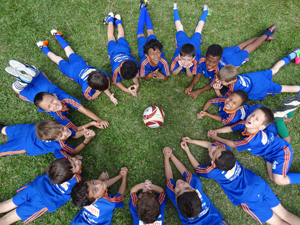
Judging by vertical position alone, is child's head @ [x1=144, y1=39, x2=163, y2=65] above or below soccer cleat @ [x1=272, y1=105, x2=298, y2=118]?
above

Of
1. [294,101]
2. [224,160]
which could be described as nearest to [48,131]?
[224,160]

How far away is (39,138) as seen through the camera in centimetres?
297

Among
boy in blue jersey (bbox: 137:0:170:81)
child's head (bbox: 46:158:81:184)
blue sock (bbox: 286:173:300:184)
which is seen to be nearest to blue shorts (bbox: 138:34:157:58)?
boy in blue jersey (bbox: 137:0:170:81)

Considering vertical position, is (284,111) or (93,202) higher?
(284,111)

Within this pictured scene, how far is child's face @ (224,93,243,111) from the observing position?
314 cm

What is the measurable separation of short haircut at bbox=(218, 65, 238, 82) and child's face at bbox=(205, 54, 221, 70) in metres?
0.25

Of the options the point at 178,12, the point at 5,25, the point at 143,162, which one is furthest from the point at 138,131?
the point at 5,25

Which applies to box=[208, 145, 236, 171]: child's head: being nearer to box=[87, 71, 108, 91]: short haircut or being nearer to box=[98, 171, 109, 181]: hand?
box=[98, 171, 109, 181]: hand

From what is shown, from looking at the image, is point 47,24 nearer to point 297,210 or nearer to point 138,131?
point 138,131

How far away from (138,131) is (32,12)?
4.05 meters

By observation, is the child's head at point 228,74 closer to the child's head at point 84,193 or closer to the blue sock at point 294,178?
the blue sock at point 294,178

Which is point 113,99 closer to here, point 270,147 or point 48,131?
point 48,131

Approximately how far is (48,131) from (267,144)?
13.2ft

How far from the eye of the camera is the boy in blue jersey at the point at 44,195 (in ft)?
9.41
